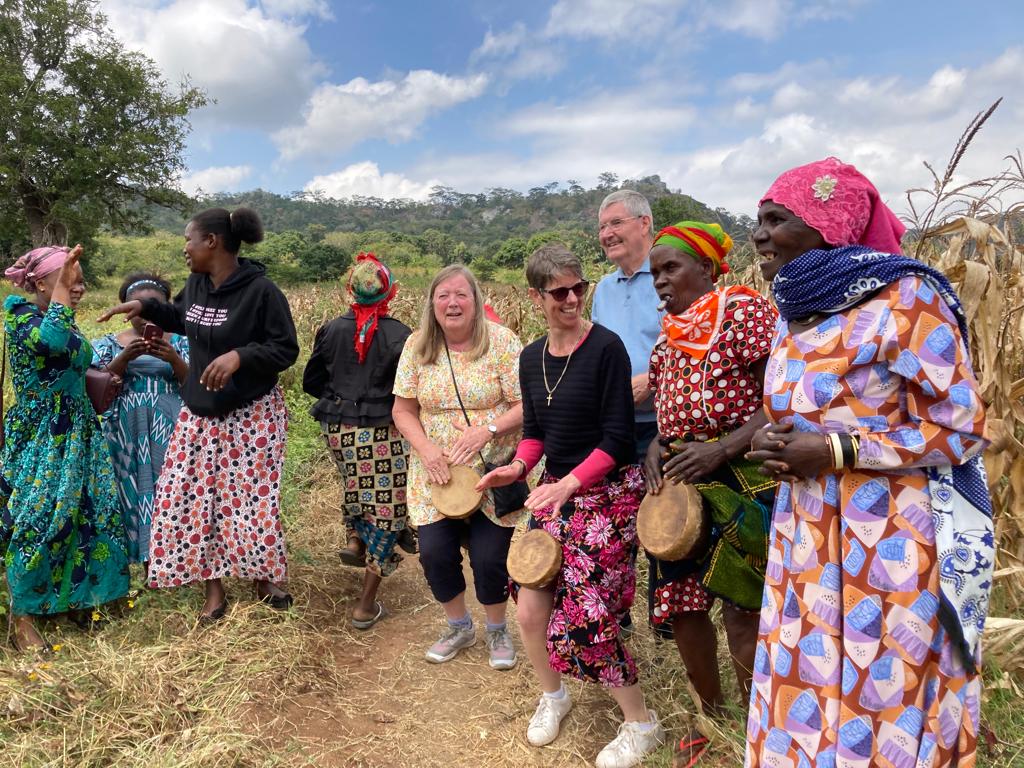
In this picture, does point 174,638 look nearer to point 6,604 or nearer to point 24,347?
point 6,604

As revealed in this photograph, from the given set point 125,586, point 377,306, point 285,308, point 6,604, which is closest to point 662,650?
point 377,306

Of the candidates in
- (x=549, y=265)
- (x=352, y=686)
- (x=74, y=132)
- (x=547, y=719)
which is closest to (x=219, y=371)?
(x=352, y=686)

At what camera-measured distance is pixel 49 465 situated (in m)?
3.88

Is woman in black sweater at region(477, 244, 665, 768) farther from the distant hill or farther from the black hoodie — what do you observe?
the distant hill

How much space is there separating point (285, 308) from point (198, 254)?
50 centimetres

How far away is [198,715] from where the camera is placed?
303 cm

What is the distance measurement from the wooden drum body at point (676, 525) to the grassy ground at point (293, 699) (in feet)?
2.36

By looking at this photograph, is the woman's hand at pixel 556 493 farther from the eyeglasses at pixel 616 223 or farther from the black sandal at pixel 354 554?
the black sandal at pixel 354 554

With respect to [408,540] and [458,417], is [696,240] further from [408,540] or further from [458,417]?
[408,540]

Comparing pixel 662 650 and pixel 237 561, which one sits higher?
pixel 237 561

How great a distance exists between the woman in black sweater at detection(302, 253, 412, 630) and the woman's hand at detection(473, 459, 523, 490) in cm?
92

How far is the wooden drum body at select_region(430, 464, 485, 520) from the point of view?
338 cm

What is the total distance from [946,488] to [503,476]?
179cm

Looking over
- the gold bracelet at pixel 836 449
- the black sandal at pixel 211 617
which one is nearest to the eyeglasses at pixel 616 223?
the gold bracelet at pixel 836 449
